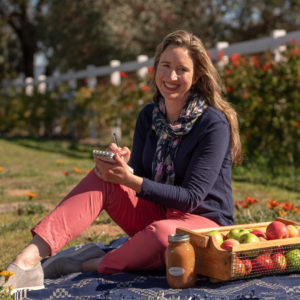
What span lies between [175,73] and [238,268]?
1.17 m

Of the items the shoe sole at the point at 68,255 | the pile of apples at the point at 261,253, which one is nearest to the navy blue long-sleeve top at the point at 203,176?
the pile of apples at the point at 261,253

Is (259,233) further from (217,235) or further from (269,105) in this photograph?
(269,105)


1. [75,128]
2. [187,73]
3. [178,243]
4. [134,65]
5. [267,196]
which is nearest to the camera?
[178,243]

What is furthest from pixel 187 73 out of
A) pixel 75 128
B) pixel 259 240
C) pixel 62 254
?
pixel 75 128

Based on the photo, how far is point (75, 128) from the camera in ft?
40.0

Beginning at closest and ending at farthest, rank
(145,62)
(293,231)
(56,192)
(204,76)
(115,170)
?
1. (115,170)
2. (293,231)
3. (204,76)
4. (56,192)
5. (145,62)

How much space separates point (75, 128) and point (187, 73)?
918cm

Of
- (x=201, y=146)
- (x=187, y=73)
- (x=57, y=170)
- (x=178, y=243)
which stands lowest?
(x=57, y=170)

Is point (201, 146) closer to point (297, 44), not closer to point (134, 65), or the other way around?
point (297, 44)

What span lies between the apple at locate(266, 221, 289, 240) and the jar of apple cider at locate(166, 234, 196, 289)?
19.7 inches

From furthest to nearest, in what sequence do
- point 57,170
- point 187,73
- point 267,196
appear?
1. point 57,170
2. point 267,196
3. point 187,73

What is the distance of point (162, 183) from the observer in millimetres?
3166

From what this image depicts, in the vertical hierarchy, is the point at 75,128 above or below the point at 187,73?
below

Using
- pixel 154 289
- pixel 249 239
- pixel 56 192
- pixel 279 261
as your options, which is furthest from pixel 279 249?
pixel 56 192
